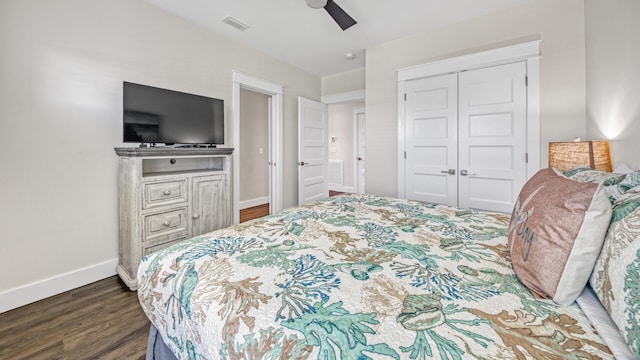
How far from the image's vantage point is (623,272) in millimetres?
593

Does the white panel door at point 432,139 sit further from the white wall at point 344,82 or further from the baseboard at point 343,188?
the baseboard at point 343,188

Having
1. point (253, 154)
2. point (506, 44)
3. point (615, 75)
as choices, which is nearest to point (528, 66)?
point (506, 44)

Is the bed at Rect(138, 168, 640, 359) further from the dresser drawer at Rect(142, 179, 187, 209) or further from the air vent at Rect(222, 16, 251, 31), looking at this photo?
the air vent at Rect(222, 16, 251, 31)

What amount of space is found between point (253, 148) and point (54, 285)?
12.3 ft

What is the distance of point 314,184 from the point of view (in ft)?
15.6

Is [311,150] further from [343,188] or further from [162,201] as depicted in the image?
[343,188]

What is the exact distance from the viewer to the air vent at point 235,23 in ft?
9.47

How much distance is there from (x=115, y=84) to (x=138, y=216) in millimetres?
1256

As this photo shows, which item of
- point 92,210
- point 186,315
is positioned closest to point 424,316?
point 186,315

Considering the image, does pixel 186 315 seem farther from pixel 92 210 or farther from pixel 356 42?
pixel 356 42

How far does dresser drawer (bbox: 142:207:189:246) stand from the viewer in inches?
88.4

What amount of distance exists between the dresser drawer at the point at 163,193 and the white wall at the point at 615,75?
326 centimetres

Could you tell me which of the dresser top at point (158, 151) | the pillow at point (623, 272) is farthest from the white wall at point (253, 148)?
the pillow at point (623, 272)

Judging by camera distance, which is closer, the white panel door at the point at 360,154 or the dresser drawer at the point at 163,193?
the dresser drawer at the point at 163,193
